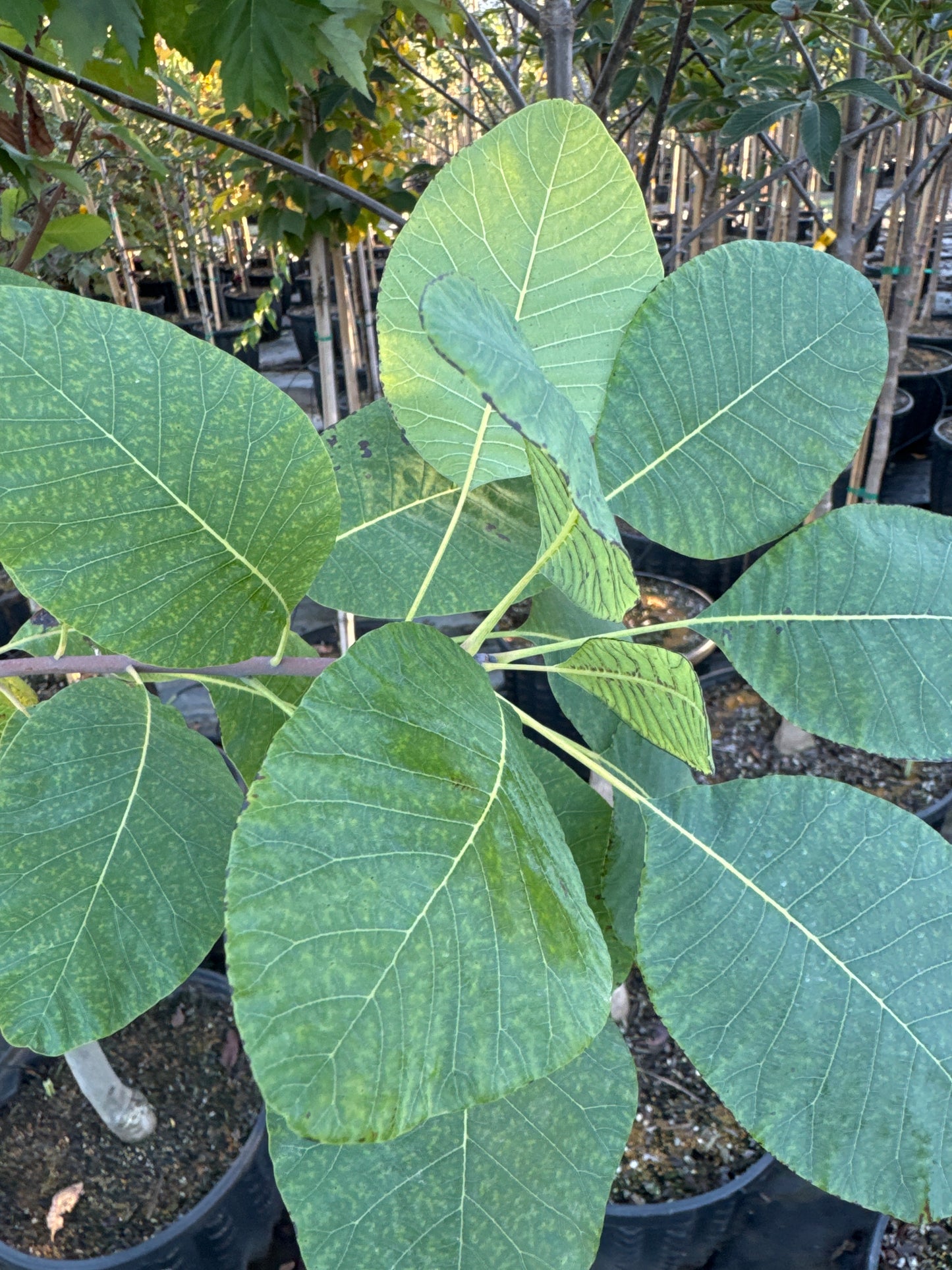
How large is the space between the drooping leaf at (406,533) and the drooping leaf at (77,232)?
27.5 inches

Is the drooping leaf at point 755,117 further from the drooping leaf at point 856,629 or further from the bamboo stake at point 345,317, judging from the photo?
the bamboo stake at point 345,317

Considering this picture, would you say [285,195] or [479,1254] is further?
[285,195]

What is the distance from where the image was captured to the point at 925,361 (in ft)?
15.3

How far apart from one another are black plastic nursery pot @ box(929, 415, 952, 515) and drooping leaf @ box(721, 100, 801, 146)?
95.6 inches

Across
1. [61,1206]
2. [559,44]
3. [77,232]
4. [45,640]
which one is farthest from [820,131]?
[61,1206]

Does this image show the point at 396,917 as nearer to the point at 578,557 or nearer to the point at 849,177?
the point at 578,557

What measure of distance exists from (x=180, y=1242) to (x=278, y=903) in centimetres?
127

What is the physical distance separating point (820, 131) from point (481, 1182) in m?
1.52

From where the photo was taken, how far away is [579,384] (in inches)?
26.7

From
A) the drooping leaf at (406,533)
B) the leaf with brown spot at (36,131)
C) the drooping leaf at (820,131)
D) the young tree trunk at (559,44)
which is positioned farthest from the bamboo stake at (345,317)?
the drooping leaf at (406,533)

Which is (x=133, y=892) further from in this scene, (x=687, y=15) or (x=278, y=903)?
(x=687, y=15)

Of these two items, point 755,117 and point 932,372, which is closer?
point 755,117

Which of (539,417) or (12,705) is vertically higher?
(539,417)

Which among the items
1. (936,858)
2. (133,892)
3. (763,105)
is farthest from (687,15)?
(133,892)
